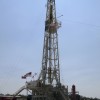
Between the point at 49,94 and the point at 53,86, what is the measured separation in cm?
297

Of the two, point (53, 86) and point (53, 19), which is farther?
point (53, 19)

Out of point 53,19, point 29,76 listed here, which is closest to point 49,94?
point 29,76

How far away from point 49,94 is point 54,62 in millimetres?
10037

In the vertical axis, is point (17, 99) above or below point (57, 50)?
below

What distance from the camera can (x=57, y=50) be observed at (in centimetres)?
7575

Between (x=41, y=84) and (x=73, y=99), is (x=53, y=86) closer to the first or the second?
(x=41, y=84)

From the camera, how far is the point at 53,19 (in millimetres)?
78062

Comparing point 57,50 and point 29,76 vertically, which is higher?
point 57,50

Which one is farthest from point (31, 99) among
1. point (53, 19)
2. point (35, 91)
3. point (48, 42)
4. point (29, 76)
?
point (53, 19)

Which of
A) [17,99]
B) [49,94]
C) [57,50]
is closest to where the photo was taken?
[49,94]

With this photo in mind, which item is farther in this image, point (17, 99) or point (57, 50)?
point (17, 99)

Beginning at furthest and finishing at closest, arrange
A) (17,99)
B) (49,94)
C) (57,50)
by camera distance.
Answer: (17,99), (57,50), (49,94)

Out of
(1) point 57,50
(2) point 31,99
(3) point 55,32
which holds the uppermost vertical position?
(3) point 55,32

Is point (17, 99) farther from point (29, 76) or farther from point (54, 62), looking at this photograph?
point (54, 62)
